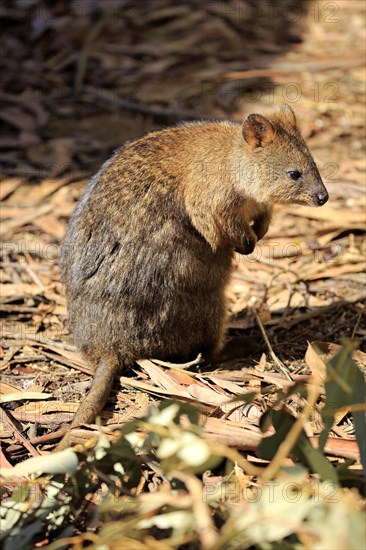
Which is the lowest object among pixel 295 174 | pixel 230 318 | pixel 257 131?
pixel 230 318

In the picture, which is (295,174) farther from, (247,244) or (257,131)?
(247,244)

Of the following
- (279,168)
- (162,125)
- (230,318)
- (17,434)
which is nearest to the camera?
(17,434)

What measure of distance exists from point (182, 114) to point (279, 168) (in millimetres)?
3671

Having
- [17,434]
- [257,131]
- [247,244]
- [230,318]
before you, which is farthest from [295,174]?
[17,434]

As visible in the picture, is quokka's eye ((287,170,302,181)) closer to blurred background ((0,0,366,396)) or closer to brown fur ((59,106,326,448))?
brown fur ((59,106,326,448))

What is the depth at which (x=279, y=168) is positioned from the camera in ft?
16.1

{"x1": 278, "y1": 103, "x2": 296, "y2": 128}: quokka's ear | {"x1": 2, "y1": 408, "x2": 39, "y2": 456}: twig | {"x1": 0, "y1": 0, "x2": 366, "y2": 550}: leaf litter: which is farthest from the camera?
{"x1": 278, "y1": 103, "x2": 296, "y2": 128}: quokka's ear

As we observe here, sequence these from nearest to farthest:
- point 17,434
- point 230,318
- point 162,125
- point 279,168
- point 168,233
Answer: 1. point 17,434
2. point 168,233
3. point 279,168
4. point 230,318
5. point 162,125

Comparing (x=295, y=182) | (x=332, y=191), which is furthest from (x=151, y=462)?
(x=332, y=191)

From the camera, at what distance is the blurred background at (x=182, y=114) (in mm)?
5754

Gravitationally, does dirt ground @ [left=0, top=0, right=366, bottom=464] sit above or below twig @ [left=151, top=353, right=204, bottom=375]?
above

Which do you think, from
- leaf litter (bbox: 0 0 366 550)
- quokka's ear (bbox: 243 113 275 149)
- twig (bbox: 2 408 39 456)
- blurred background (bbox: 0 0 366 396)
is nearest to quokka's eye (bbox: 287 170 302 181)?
quokka's ear (bbox: 243 113 275 149)

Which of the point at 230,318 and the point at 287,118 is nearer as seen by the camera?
the point at 287,118

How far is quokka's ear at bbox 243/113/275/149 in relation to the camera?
15.7ft
